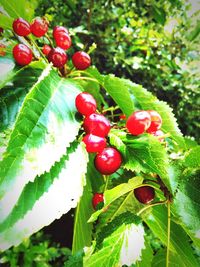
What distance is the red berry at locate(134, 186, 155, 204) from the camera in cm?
66

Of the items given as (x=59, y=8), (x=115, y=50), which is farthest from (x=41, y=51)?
(x=115, y=50)

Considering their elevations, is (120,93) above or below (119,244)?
above

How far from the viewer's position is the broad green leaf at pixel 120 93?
73cm

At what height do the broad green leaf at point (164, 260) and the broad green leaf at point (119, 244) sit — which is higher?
the broad green leaf at point (119, 244)

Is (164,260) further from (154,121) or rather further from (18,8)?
(18,8)

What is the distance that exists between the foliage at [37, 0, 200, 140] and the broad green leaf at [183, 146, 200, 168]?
1254 mm

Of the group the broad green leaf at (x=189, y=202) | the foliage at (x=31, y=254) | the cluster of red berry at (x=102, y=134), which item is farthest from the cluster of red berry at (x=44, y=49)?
the foliage at (x=31, y=254)

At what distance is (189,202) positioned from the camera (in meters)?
0.59

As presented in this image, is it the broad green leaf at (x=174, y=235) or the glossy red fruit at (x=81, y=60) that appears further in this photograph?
the glossy red fruit at (x=81, y=60)

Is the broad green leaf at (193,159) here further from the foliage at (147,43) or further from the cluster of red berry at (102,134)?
the foliage at (147,43)

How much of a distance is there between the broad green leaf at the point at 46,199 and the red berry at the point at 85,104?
0.09m

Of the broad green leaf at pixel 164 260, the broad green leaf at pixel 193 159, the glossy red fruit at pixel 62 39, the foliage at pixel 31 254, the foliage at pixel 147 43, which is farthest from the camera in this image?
the foliage at pixel 147 43

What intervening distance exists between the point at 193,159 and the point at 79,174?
210 mm

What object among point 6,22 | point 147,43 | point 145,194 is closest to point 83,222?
point 145,194
